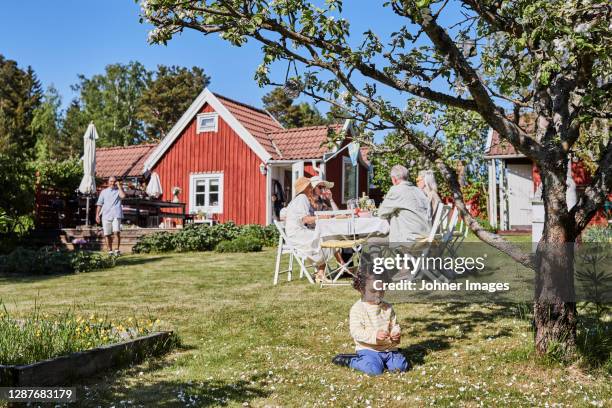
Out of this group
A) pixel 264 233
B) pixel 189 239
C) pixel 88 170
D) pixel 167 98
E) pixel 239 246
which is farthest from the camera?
pixel 167 98

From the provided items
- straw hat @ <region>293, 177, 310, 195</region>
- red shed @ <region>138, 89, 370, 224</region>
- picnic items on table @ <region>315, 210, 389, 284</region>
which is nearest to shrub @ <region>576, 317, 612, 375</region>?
picnic items on table @ <region>315, 210, 389, 284</region>

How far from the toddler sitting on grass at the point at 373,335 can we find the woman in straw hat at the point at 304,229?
3.72m

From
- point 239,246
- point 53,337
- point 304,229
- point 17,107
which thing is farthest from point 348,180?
point 17,107

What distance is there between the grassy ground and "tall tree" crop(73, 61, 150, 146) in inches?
1856

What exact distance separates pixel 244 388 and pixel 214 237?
36.7 feet

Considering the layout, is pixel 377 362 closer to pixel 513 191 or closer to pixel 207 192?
pixel 207 192

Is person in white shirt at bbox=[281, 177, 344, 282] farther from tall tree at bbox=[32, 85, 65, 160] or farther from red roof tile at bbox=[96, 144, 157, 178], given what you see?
tall tree at bbox=[32, 85, 65, 160]

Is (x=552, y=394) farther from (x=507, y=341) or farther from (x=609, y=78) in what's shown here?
(x=609, y=78)

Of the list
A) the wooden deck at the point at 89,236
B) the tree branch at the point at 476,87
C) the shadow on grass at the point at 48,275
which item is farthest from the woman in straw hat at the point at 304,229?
the wooden deck at the point at 89,236

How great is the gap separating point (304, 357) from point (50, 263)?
808 cm

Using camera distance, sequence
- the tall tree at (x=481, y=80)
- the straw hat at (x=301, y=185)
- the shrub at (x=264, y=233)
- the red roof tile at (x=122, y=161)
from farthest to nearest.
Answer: the red roof tile at (x=122, y=161) < the shrub at (x=264, y=233) < the straw hat at (x=301, y=185) < the tall tree at (x=481, y=80)

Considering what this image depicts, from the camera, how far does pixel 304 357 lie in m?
4.60

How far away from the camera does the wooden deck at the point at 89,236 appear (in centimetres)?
1561

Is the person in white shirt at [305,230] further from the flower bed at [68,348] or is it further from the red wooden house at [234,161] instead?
the red wooden house at [234,161]
